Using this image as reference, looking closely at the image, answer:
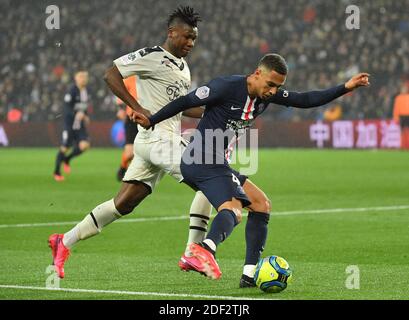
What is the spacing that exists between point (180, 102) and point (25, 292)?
191 cm

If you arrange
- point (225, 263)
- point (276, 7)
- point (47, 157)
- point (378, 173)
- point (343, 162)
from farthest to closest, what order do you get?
point (276, 7) → point (47, 157) → point (343, 162) → point (378, 173) → point (225, 263)

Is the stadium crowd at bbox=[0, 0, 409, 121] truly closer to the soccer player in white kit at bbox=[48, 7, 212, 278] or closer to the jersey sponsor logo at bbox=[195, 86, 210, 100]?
the soccer player in white kit at bbox=[48, 7, 212, 278]

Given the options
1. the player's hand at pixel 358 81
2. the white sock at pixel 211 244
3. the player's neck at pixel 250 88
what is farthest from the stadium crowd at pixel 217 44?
the white sock at pixel 211 244

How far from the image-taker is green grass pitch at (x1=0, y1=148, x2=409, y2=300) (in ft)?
26.6

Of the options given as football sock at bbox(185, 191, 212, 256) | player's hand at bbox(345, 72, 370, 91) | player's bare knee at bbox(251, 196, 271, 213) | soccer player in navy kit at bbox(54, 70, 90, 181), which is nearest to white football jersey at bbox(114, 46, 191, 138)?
football sock at bbox(185, 191, 212, 256)

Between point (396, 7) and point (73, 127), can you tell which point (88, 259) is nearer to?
point (73, 127)

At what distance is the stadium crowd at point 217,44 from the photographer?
36031mm

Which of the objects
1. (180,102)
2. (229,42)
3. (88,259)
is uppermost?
(229,42)

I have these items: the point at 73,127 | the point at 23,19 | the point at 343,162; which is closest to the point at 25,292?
the point at 73,127

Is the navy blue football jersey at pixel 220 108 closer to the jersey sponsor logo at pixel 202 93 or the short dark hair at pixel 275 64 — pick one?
the jersey sponsor logo at pixel 202 93

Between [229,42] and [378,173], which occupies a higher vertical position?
[229,42]

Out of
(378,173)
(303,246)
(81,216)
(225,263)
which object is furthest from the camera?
(378,173)

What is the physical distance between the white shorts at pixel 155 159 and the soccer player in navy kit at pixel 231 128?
639 millimetres

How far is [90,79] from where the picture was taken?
130 ft
